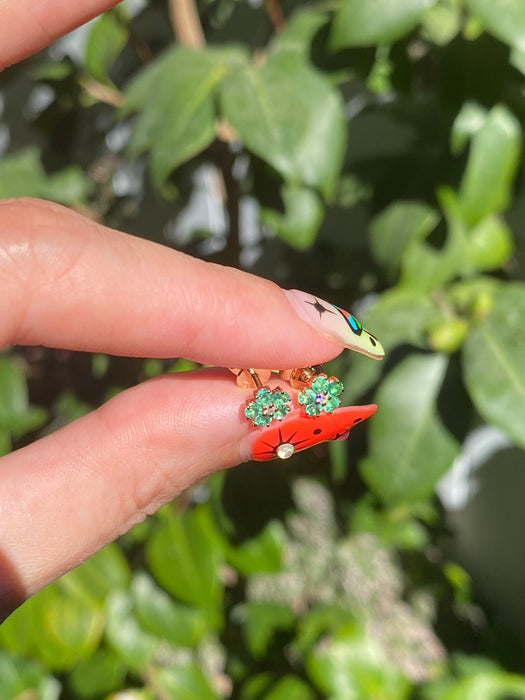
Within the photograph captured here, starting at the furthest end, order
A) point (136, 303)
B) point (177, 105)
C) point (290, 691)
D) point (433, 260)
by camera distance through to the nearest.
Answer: point (290, 691), point (433, 260), point (177, 105), point (136, 303)

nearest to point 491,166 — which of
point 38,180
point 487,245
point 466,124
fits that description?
point 466,124

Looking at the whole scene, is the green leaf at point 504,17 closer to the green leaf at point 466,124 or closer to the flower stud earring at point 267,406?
the green leaf at point 466,124

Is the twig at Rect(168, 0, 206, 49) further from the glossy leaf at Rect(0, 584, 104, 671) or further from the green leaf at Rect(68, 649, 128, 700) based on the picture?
the green leaf at Rect(68, 649, 128, 700)

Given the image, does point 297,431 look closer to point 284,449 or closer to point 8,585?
point 284,449

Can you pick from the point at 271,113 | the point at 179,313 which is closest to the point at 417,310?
the point at 271,113

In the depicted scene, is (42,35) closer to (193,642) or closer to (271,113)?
(271,113)

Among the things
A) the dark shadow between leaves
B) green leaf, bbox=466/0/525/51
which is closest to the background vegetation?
green leaf, bbox=466/0/525/51
